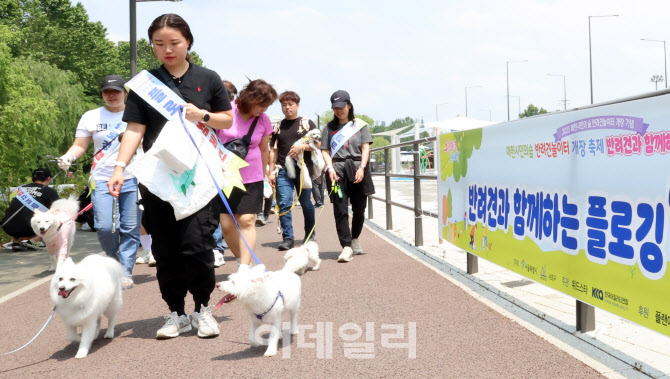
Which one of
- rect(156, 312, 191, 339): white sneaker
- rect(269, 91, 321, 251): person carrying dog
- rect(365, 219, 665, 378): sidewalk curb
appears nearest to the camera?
rect(365, 219, 665, 378): sidewalk curb

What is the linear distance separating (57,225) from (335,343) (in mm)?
4047

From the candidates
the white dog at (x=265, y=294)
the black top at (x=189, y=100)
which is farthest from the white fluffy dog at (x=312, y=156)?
the white dog at (x=265, y=294)

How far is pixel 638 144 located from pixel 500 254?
2.08 m

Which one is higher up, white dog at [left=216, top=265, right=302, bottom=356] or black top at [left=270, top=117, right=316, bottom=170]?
black top at [left=270, top=117, right=316, bottom=170]

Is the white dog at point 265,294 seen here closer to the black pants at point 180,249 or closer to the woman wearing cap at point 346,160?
the black pants at point 180,249

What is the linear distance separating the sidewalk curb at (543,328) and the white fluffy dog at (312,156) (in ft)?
6.61

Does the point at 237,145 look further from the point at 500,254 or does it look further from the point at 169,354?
the point at 500,254

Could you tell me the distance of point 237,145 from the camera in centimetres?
498

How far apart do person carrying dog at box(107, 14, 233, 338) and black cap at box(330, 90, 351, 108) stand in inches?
121

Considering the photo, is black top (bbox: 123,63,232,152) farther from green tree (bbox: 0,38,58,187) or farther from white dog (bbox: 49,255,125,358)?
green tree (bbox: 0,38,58,187)

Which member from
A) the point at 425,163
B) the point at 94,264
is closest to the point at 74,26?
the point at 425,163

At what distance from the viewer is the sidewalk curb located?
A: 3.06m

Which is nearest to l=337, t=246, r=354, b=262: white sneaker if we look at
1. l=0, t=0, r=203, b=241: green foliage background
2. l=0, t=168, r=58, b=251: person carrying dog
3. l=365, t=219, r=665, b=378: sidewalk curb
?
l=365, t=219, r=665, b=378: sidewalk curb

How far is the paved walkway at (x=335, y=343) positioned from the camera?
323cm
